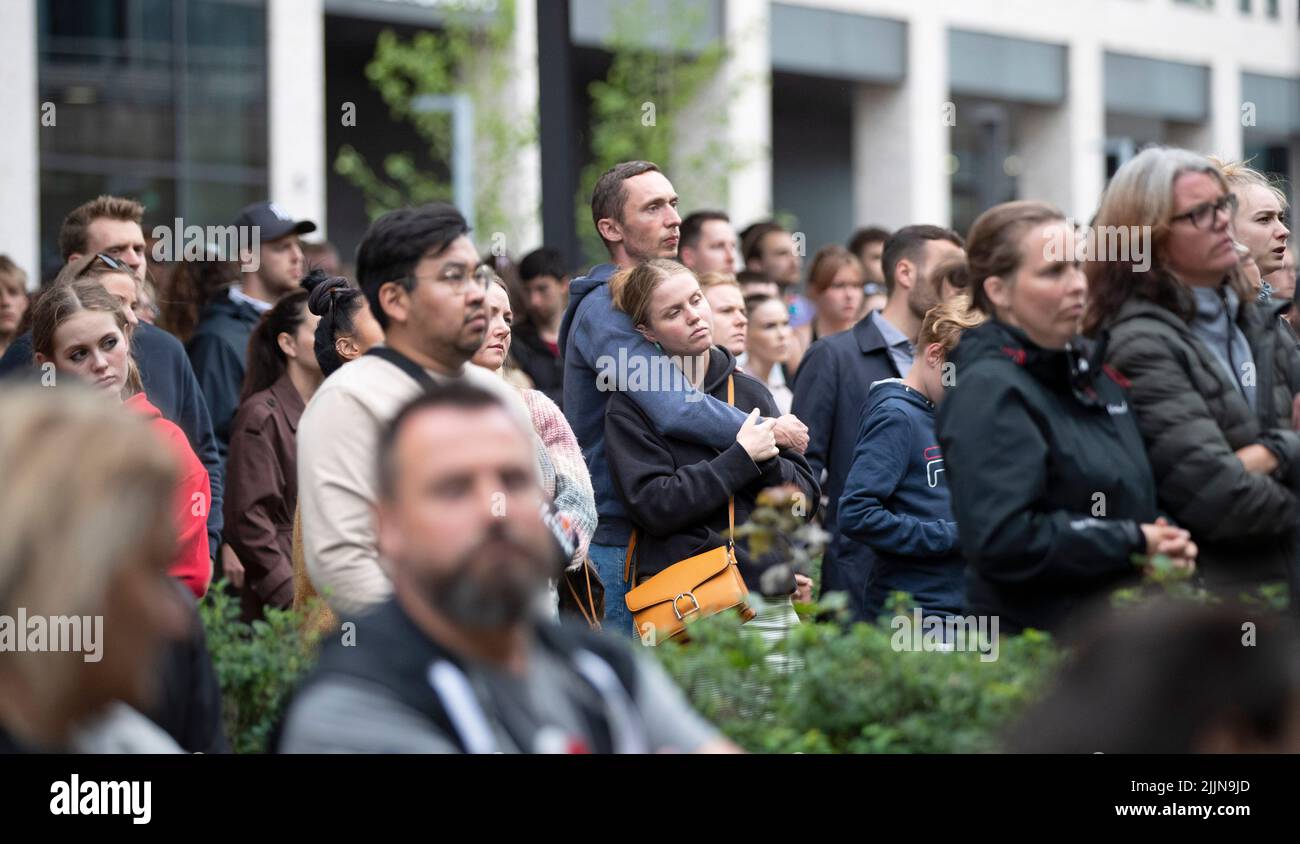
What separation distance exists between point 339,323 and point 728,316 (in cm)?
208

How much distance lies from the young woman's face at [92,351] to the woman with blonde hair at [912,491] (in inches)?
101

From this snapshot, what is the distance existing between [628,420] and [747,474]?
49 cm

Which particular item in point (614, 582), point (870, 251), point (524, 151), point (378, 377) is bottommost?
point (614, 582)

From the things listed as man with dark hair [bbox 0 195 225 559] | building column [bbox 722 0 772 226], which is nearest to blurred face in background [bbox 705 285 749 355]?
man with dark hair [bbox 0 195 225 559]

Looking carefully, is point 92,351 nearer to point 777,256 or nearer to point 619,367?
point 619,367

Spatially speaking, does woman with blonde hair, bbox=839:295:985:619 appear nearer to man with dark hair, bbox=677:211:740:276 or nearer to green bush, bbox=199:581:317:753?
green bush, bbox=199:581:317:753

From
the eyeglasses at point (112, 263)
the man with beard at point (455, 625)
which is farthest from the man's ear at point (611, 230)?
the man with beard at point (455, 625)

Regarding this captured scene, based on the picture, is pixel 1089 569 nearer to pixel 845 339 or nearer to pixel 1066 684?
pixel 1066 684

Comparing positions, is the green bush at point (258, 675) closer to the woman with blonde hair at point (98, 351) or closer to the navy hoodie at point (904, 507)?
the woman with blonde hair at point (98, 351)

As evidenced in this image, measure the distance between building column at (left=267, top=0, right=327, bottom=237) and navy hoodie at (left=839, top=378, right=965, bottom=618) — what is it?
19499mm

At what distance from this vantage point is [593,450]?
6.59 metres

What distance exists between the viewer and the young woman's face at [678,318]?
20.9 ft

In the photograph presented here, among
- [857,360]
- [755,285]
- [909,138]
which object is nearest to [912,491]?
[857,360]
